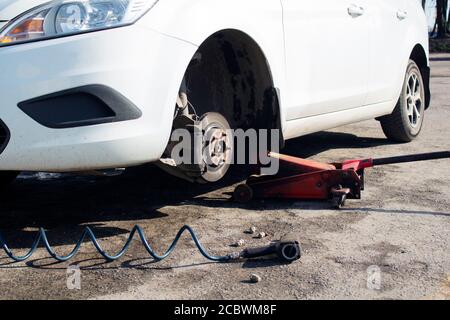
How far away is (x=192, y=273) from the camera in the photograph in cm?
299

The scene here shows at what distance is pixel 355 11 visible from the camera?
15.9ft

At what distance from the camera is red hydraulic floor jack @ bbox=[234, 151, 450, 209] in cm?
407

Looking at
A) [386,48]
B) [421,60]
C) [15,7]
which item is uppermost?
[15,7]

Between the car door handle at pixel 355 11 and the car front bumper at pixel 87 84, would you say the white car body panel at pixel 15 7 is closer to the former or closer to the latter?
the car front bumper at pixel 87 84

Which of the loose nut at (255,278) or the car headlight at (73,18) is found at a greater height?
the car headlight at (73,18)

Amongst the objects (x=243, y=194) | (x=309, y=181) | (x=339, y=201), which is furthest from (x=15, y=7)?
(x=339, y=201)

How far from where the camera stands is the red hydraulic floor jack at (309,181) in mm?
4066

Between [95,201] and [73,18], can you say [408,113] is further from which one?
[73,18]

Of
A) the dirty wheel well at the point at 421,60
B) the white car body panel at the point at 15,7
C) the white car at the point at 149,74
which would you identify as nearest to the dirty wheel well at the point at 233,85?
the white car at the point at 149,74

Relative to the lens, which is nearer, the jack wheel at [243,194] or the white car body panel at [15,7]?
the white car body panel at [15,7]

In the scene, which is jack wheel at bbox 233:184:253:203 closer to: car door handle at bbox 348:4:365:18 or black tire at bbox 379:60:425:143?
car door handle at bbox 348:4:365:18

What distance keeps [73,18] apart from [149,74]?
442mm
